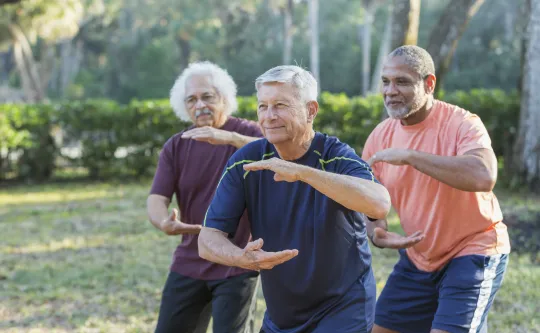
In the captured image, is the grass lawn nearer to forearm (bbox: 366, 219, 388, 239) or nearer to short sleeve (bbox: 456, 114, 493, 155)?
forearm (bbox: 366, 219, 388, 239)

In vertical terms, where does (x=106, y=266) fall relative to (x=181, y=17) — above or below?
below

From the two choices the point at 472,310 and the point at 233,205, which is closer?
the point at 233,205

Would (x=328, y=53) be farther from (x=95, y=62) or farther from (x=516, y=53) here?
(x=95, y=62)

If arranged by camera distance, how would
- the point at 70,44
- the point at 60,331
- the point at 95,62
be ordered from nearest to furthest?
1. the point at 60,331
2. the point at 70,44
3. the point at 95,62

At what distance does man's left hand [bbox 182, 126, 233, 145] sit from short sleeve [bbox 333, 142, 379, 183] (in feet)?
3.55

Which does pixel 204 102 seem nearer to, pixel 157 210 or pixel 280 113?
pixel 157 210

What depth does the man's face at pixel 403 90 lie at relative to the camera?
364 cm

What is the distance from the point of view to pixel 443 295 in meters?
3.57

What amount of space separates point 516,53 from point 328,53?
45.4 feet

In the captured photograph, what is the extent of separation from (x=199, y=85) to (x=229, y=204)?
143 cm

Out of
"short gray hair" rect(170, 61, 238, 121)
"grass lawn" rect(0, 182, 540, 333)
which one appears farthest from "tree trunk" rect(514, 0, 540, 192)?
"short gray hair" rect(170, 61, 238, 121)

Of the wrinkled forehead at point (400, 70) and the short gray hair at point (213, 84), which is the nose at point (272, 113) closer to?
the wrinkled forehead at point (400, 70)

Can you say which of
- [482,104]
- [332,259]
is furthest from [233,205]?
[482,104]

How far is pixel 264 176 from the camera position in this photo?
300cm
